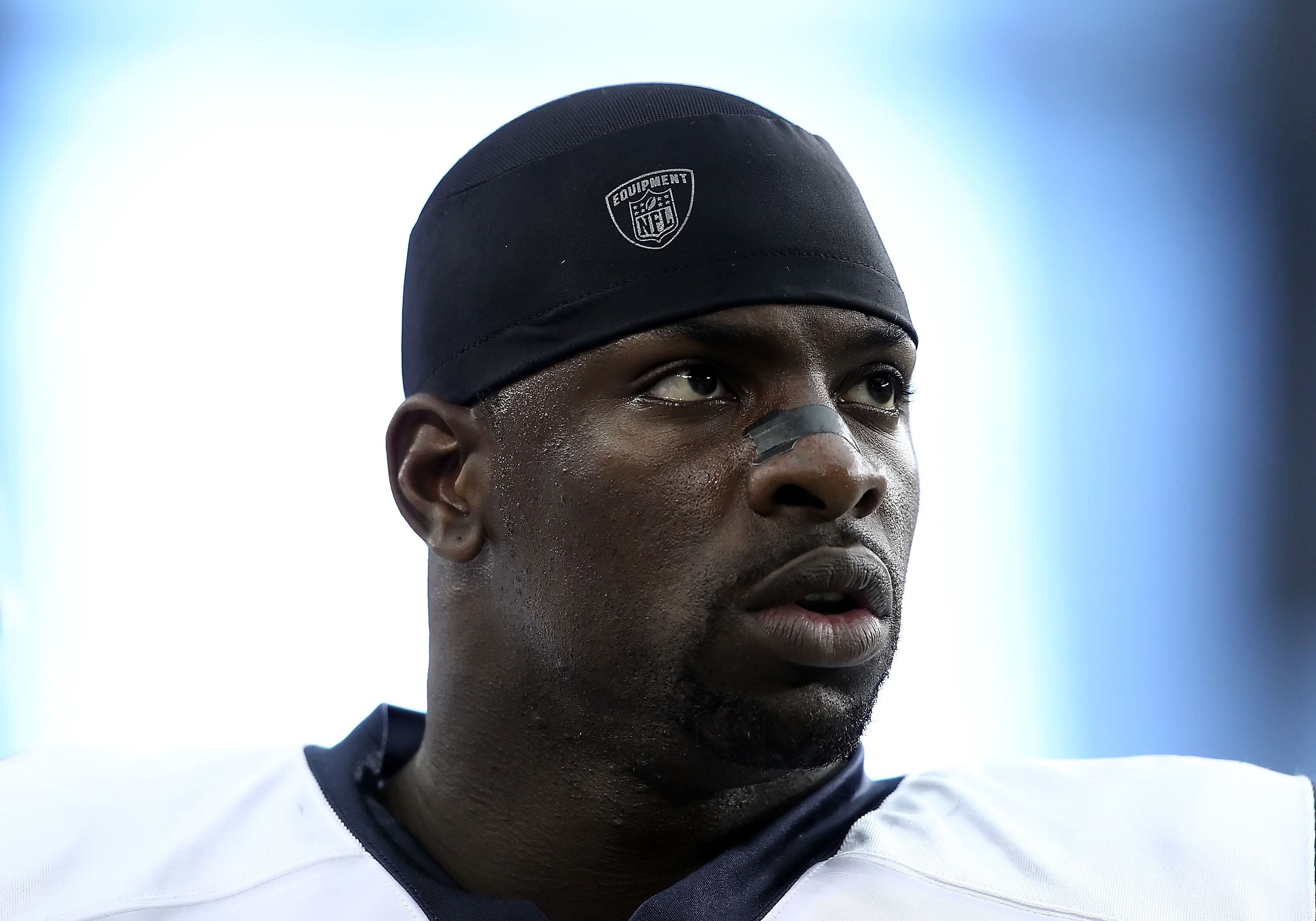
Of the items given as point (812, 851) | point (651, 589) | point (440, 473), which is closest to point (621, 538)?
point (651, 589)

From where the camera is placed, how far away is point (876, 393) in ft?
4.96

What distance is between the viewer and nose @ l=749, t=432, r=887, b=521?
131cm

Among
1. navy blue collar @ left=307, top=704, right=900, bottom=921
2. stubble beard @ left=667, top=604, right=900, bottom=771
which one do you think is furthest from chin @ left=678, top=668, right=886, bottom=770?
navy blue collar @ left=307, top=704, right=900, bottom=921

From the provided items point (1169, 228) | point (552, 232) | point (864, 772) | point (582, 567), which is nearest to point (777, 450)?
point (582, 567)

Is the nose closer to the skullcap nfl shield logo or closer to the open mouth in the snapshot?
the open mouth

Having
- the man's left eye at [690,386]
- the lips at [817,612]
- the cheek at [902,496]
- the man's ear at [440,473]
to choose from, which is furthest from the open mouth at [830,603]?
the man's ear at [440,473]

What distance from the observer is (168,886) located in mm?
1472

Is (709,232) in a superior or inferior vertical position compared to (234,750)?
superior

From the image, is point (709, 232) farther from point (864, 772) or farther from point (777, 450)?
point (864, 772)

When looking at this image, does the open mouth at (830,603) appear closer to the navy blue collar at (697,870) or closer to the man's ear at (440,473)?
the navy blue collar at (697,870)

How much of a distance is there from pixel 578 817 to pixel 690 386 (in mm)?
464

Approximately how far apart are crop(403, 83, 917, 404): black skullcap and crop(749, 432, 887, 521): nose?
174 mm

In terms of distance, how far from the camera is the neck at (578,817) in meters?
1.44

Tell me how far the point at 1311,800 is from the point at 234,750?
49.7 inches
